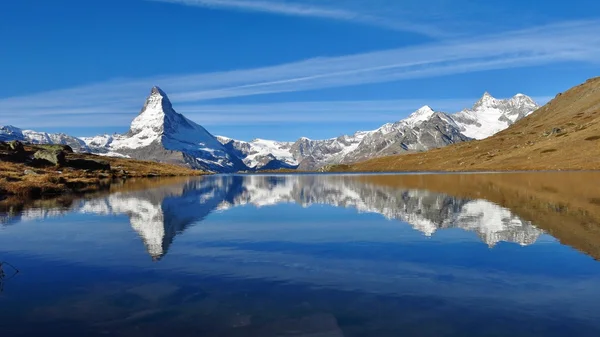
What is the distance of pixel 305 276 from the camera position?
824 inches

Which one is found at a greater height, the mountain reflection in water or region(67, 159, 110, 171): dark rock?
region(67, 159, 110, 171): dark rock

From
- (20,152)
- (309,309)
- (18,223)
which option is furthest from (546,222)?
(20,152)

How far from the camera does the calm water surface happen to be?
1472cm

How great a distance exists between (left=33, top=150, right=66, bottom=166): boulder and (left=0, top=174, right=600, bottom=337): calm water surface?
9634cm

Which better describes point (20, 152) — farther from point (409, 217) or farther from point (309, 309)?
point (309, 309)

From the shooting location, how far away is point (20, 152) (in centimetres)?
13138

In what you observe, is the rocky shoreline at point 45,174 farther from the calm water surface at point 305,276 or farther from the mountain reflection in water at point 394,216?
the calm water surface at point 305,276

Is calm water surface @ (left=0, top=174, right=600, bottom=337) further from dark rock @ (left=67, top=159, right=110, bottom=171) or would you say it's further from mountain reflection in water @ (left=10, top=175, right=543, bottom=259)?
dark rock @ (left=67, top=159, right=110, bottom=171)

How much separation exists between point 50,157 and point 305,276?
12627 cm

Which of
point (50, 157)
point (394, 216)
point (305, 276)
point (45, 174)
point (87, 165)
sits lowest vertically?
point (305, 276)

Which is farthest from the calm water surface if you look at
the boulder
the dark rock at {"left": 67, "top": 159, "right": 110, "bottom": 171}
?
the dark rock at {"left": 67, "top": 159, "right": 110, "bottom": 171}

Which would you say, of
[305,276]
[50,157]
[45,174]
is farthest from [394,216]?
[50,157]

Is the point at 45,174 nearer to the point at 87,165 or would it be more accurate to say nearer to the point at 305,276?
the point at 87,165

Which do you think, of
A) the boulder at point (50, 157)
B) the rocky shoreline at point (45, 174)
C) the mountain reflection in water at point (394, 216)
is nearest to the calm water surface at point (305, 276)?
the mountain reflection in water at point (394, 216)
